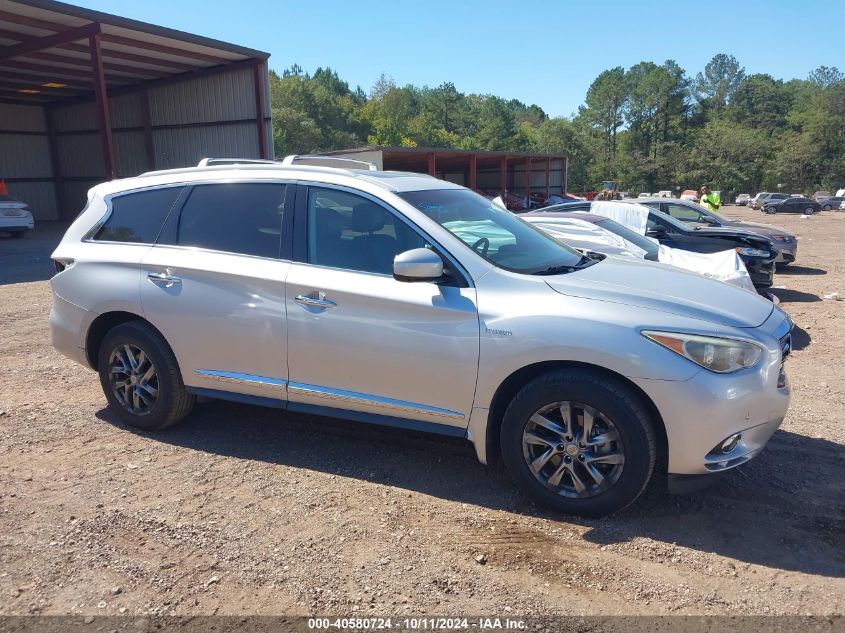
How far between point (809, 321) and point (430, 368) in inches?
283

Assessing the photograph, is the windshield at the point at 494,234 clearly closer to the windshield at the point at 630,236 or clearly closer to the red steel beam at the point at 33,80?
the windshield at the point at 630,236

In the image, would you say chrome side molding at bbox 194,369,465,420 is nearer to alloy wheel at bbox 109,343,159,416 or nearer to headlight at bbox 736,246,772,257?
alloy wheel at bbox 109,343,159,416

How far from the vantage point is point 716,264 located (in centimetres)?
779

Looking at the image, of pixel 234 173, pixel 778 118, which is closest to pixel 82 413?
pixel 234 173

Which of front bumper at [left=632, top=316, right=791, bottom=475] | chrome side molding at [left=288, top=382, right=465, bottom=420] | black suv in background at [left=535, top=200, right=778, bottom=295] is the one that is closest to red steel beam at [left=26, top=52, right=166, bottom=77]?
black suv in background at [left=535, top=200, right=778, bottom=295]

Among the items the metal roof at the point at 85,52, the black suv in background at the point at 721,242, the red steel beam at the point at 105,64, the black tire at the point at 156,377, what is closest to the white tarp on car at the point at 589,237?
the black suv in background at the point at 721,242

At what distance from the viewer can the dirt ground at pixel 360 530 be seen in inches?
111

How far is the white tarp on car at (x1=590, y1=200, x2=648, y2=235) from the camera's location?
10.9 metres

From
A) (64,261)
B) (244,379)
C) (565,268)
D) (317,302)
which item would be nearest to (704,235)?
(565,268)

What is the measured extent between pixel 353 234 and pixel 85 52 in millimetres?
22320

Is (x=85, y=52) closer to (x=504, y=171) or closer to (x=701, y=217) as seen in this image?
(x=701, y=217)

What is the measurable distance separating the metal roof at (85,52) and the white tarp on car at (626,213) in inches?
592

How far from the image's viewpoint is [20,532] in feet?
11.1

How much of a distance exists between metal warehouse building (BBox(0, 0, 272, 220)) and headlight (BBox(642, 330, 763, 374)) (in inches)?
752
